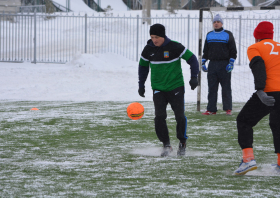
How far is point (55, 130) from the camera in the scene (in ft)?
25.8

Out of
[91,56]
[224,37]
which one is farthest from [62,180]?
[91,56]

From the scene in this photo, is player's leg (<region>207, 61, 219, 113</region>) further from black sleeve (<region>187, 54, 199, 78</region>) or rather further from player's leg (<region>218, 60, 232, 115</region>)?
black sleeve (<region>187, 54, 199, 78</region>)

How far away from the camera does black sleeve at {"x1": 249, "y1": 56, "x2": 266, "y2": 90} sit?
4445mm

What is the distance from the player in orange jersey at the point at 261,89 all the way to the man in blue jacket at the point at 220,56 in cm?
428

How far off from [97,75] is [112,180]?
13268 millimetres

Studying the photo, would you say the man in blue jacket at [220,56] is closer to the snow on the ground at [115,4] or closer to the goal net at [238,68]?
the goal net at [238,68]

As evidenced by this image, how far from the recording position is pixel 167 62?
225 inches

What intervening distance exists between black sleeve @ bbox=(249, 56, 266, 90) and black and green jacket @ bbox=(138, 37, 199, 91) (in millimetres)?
1343

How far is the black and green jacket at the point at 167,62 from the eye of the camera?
224 inches

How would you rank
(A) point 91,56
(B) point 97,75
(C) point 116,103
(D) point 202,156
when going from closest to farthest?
(D) point 202,156
(C) point 116,103
(B) point 97,75
(A) point 91,56

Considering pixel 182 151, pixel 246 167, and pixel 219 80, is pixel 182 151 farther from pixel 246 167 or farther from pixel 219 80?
pixel 219 80

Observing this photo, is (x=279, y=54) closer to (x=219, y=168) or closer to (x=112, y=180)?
(x=219, y=168)

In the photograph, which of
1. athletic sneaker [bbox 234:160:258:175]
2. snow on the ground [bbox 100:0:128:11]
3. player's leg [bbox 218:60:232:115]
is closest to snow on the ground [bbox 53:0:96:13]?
snow on the ground [bbox 100:0:128:11]

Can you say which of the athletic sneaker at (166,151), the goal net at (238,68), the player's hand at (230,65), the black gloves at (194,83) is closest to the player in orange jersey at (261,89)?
the black gloves at (194,83)
